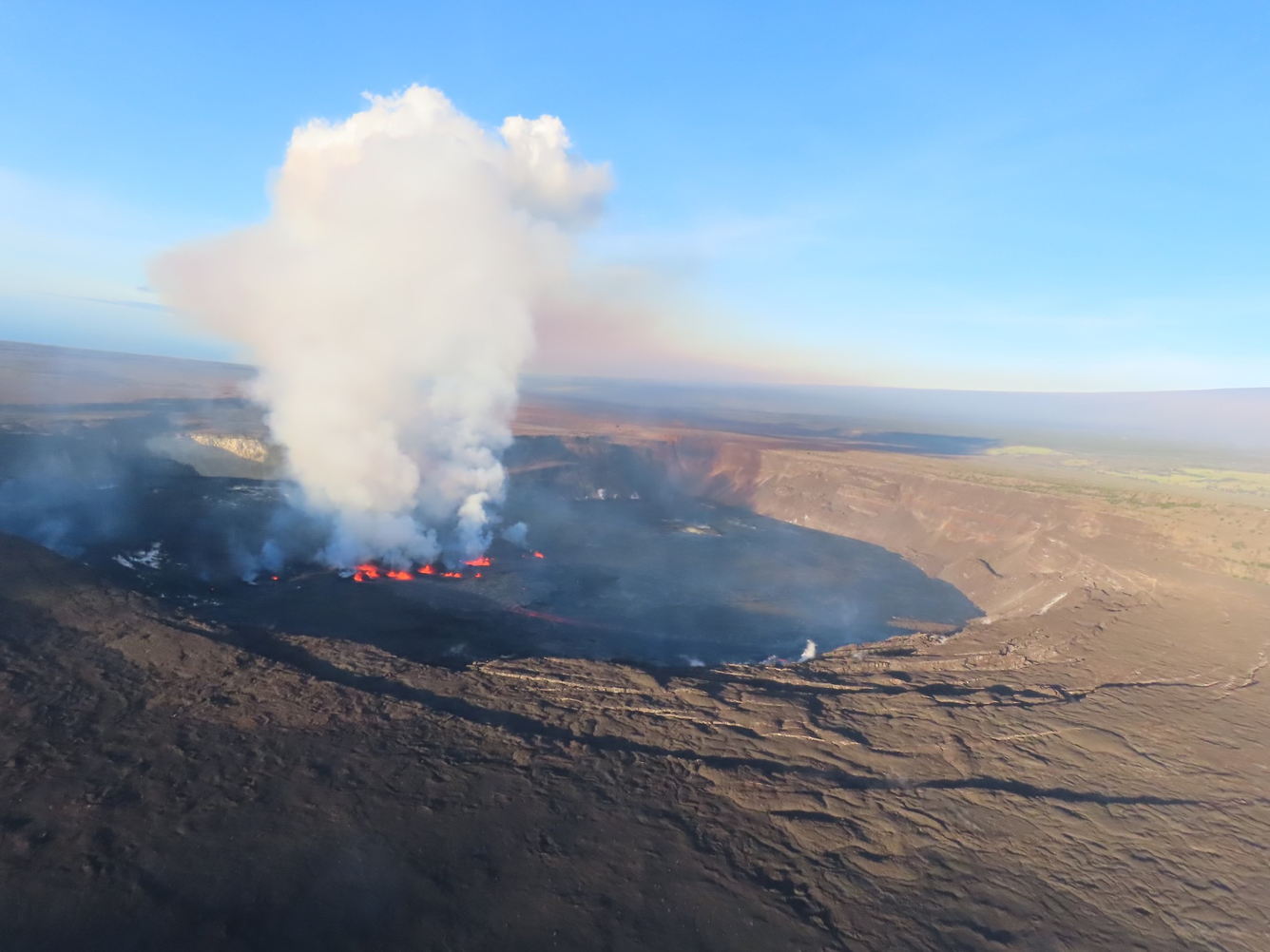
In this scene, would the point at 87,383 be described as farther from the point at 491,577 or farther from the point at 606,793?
the point at 606,793

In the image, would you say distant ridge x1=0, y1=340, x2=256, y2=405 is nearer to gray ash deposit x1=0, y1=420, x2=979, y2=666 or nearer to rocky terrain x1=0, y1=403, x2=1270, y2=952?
gray ash deposit x1=0, y1=420, x2=979, y2=666

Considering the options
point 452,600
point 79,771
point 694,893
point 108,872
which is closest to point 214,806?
point 108,872

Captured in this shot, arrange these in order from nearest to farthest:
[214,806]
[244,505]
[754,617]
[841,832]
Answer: [214,806], [841,832], [754,617], [244,505]

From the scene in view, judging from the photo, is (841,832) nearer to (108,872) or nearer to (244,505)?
(108,872)

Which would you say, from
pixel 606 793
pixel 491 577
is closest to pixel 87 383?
pixel 491 577

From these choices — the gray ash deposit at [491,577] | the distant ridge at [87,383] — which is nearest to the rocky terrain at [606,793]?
the gray ash deposit at [491,577]

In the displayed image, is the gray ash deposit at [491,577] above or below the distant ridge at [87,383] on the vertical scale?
below

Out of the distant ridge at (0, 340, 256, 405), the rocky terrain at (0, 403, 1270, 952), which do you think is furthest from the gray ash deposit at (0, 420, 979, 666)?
the distant ridge at (0, 340, 256, 405)

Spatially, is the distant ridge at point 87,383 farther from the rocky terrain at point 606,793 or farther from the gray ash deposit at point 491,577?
the rocky terrain at point 606,793

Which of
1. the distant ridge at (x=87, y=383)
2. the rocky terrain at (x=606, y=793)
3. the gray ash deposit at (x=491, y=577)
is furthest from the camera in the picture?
the distant ridge at (x=87, y=383)
